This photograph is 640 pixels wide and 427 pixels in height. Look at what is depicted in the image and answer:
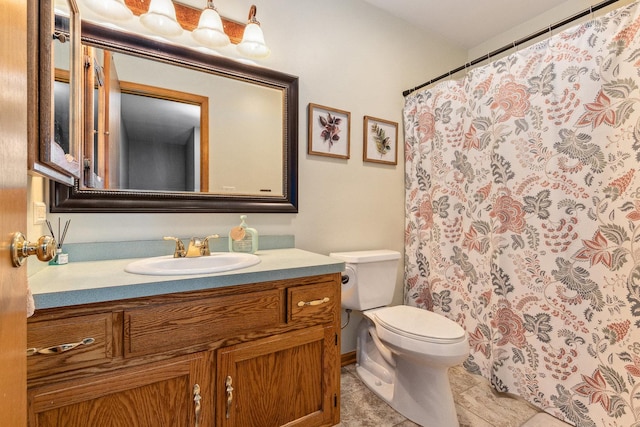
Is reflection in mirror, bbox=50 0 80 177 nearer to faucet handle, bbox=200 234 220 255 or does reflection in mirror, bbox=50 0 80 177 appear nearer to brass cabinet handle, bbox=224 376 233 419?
faucet handle, bbox=200 234 220 255

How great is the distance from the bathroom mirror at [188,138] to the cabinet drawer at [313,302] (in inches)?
23.9

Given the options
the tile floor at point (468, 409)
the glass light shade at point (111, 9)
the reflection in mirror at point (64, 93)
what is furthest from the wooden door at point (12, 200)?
the tile floor at point (468, 409)

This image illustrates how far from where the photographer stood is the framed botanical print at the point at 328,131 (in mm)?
1822

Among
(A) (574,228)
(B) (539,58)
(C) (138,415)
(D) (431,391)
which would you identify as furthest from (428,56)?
(C) (138,415)

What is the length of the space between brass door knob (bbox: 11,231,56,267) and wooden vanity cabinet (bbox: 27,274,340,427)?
33 centimetres

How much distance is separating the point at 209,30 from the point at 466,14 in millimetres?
1871

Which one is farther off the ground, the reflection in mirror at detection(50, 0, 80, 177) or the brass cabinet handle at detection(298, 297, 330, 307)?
the reflection in mirror at detection(50, 0, 80, 177)

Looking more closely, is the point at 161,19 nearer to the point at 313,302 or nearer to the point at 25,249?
the point at 25,249

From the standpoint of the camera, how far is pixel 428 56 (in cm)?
238

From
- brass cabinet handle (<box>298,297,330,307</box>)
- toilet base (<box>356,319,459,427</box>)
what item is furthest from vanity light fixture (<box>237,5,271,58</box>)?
toilet base (<box>356,319,459,427</box>)

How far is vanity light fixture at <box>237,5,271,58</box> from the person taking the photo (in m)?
1.52

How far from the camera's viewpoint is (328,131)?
188cm

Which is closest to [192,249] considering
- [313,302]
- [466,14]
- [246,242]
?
[246,242]

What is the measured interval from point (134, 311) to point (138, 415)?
0.34 m
